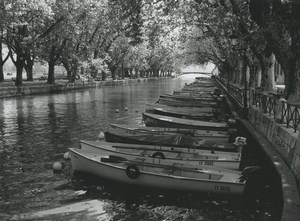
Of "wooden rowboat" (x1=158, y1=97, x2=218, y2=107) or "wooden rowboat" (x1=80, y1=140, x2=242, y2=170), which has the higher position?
"wooden rowboat" (x1=158, y1=97, x2=218, y2=107)

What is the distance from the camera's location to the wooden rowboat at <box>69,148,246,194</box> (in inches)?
392

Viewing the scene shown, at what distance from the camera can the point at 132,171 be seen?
34.8 feet

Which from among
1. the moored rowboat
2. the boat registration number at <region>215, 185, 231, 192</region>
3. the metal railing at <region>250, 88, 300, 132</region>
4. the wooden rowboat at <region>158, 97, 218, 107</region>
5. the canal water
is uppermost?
the metal railing at <region>250, 88, 300, 132</region>

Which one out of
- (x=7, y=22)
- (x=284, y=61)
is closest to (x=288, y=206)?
(x=284, y=61)

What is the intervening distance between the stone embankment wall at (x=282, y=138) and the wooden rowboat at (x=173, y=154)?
1381mm

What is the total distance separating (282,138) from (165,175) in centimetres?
420

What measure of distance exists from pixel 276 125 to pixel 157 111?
979cm

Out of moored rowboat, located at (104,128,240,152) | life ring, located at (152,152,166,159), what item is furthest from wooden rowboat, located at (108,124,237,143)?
life ring, located at (152,152,166,159)

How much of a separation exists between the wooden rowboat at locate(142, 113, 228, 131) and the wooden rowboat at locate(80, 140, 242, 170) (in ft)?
15.8

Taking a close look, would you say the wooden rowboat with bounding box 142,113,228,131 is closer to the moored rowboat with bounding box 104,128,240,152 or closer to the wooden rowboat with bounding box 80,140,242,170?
A: the moored rowboat with bounding box 104,128,240,152

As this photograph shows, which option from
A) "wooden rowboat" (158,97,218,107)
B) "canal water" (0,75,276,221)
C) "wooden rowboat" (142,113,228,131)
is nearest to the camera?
"canal water" (0,75,276,221)

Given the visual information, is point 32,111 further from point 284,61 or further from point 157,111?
point 284,61

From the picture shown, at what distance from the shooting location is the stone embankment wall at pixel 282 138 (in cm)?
1003

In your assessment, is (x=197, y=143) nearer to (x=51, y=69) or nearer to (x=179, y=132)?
(x=179, y=132)
